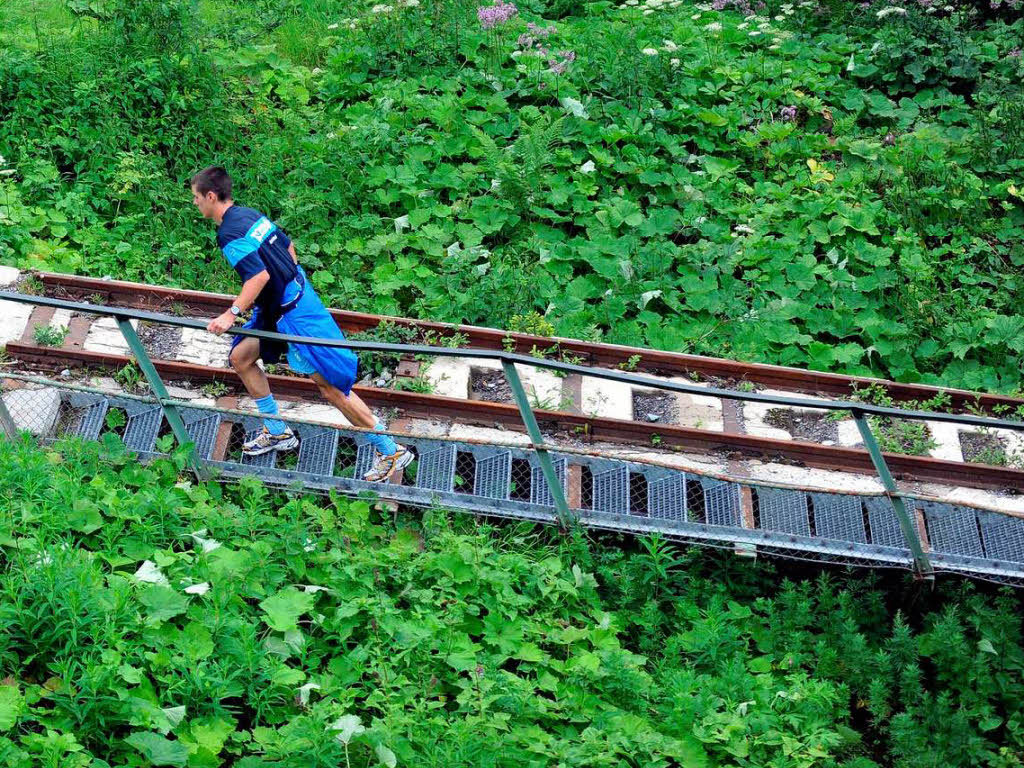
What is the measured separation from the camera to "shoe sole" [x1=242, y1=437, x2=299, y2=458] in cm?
748

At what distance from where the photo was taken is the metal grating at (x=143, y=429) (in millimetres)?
7465

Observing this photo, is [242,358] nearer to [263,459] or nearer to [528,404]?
[263,459]

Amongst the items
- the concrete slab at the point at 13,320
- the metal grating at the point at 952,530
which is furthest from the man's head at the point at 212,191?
the metal grating at the point at 952,530

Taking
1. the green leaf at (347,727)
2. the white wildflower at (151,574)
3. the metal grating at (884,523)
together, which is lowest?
the green leaf at (347,727)

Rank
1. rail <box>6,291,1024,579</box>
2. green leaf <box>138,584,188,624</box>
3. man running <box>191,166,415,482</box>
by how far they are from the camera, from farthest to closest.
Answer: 1. man running <box>191,166,415,482</box>
2. rail <box>6,291,1024,579</box>
3. green leaf <box>138,584,188,624</box>

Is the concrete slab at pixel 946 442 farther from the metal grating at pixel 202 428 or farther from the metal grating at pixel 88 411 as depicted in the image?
the metal grating at pixel 88 411

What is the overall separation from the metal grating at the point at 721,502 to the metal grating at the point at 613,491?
0.53m

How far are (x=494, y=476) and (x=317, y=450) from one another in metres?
1.19

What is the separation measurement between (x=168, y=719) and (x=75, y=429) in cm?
296

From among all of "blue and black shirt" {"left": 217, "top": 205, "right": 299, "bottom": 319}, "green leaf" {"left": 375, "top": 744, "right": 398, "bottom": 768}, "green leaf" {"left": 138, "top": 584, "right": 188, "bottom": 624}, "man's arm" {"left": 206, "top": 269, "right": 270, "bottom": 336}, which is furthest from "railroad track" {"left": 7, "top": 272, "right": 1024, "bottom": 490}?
"green leaf" {"left": 375, "top": 744, "right": 398, "bottom": 768}

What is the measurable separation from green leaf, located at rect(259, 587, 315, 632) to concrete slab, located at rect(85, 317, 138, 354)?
339 centimetres

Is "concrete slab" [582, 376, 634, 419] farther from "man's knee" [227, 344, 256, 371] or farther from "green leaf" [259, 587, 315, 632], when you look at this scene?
"green leaf" [259, 587, 315, 632]

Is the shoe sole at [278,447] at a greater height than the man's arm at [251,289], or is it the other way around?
the man's arm at [251,289]

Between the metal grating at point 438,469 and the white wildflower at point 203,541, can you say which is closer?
the white wildflower at point 203,541
